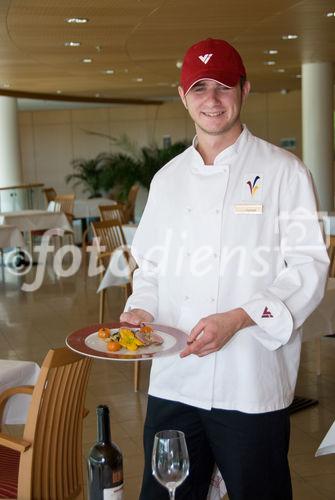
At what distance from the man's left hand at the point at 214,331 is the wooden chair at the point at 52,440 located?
852 mm

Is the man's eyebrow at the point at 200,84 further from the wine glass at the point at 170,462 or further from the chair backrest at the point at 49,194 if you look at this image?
the chair backrest at the point at 49,194

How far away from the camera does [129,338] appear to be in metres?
1.92

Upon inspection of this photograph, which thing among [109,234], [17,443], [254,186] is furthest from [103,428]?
[109,234]

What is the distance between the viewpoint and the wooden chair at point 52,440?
2.53 metres

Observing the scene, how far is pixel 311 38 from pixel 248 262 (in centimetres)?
742

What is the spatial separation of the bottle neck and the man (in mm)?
279

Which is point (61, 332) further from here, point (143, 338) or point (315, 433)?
point (143, 338)

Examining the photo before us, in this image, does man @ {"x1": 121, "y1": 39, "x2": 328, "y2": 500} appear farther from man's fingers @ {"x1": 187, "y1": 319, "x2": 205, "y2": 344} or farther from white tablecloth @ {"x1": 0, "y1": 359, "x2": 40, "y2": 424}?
white tablecloth @ {"x1": 0, "y1": 359, "x2": 40, "y2": 424}

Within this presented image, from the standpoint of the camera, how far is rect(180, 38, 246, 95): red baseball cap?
191cm

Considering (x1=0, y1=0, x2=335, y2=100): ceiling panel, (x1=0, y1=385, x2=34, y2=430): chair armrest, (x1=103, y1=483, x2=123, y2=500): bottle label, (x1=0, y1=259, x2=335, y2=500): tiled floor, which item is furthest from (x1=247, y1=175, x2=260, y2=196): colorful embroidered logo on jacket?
(x1=0, y1=0, x2=335, y2=100): ceiling panel

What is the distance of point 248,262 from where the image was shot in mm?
1916

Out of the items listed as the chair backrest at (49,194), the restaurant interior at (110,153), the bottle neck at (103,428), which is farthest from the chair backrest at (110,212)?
the bottle neck at (103,428)

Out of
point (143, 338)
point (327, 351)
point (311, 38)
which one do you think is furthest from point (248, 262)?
point (311, 38)

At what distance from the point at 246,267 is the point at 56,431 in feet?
3.61
